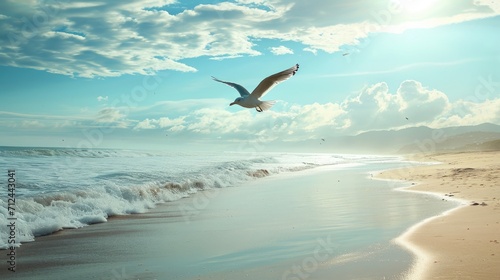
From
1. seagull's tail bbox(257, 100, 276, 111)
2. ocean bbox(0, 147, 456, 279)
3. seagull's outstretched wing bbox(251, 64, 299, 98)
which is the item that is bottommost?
ocean bbox(0, 147, 456, 279)

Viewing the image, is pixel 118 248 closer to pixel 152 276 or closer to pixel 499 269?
pixel 152 276

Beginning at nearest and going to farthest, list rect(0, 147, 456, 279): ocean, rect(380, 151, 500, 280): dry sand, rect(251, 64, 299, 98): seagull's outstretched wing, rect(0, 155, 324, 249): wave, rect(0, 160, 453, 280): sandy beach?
1. rect(380, 151, 500, 280): dry sand
2. rect(0, 160, 453, 280): sandy beach
3. rect(0, 147, 456, 279): ocean
4. rect(251, 64, 299, 98): seagull's outstretched wing
5. rect(0, 155, 324, 249): wave

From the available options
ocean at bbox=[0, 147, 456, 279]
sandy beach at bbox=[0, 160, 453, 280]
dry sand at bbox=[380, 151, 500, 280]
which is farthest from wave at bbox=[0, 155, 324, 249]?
dry sand at bbox=[380, 151, 500, 280]

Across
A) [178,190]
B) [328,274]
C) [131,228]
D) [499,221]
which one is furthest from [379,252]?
[178,190]

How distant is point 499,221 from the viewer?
893 centimetres

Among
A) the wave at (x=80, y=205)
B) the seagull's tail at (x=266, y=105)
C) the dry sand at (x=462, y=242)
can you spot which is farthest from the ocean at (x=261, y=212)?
Result: the seagull's tail at (x=266, y=105)

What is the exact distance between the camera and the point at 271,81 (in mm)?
8602

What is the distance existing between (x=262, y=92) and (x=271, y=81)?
348mm

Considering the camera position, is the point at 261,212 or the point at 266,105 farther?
the point at 261,212

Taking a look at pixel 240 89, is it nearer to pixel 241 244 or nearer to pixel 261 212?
pixel 241 244

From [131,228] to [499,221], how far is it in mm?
7941

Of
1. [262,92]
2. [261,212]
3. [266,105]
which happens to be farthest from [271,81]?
[261,212]

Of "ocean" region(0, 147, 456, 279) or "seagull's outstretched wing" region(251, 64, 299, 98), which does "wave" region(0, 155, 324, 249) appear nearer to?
"ocean" region(0, 147, 456, 279)

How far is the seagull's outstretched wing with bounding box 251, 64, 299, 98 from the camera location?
830 centimetres
